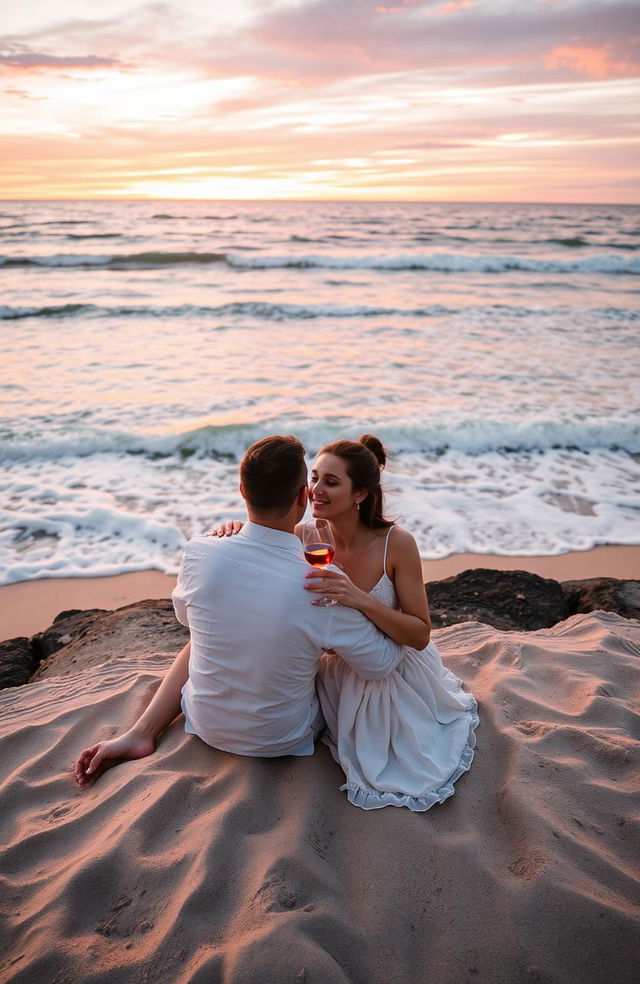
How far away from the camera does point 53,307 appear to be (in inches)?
706

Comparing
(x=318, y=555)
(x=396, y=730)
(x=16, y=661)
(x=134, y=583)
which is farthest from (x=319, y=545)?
(x=134, y=583)

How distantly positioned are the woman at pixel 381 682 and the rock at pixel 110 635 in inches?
63.4

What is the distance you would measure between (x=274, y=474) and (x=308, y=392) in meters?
9.07

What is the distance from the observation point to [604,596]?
4.66 m

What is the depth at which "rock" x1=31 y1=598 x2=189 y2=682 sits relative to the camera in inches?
161

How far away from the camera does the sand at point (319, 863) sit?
6.56 feet

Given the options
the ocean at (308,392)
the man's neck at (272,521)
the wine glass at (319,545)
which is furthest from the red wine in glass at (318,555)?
the ocean at (308,392)

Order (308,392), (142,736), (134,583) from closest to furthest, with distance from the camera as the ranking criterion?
(142,736) < (134,583) < (308,392)

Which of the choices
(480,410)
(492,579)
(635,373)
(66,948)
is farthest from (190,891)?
(635,373)

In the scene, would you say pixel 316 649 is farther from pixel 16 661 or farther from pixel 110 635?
pixel 16 661

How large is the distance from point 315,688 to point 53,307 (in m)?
17.6

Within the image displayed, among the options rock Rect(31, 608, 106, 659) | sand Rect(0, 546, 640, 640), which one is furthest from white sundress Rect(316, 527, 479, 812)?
sand Rect(0, 546, 640, 640)

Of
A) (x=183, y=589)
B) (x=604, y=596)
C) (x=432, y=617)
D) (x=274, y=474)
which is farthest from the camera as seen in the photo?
(x=604, y=596)

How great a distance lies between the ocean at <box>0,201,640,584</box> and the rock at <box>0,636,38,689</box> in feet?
Result: 4.51
